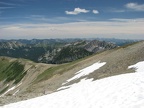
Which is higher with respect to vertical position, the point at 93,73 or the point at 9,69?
the point at 93,73

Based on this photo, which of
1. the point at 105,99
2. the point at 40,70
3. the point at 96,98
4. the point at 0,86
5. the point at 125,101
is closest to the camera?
the point at 125,101

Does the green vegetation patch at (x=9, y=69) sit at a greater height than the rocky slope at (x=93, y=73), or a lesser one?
lesser

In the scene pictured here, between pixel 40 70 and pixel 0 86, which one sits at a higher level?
pixel 40 70

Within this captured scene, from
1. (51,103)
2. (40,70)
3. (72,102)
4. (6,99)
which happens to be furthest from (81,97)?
(40,70)

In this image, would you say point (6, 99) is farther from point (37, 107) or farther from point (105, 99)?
point (105, 99)

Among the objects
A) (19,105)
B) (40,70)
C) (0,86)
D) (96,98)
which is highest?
(96,98)

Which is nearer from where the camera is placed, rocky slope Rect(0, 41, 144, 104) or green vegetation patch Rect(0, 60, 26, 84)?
rocky slope Rect(0, 41, 144, 104)

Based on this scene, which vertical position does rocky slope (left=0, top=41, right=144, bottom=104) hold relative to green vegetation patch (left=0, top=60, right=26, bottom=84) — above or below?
above

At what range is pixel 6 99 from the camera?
103 ft

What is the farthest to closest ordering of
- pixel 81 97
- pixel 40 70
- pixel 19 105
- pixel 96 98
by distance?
pixel 40 70 → pixel 19 105 → pixel 81 97 → pixel 96 98

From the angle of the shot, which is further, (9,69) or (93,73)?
(9,69)

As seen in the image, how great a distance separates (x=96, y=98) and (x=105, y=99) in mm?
1516

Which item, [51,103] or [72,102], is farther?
[51,103]

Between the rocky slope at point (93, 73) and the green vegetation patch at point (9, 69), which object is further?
the green vegetation patch at point (9, 69)
